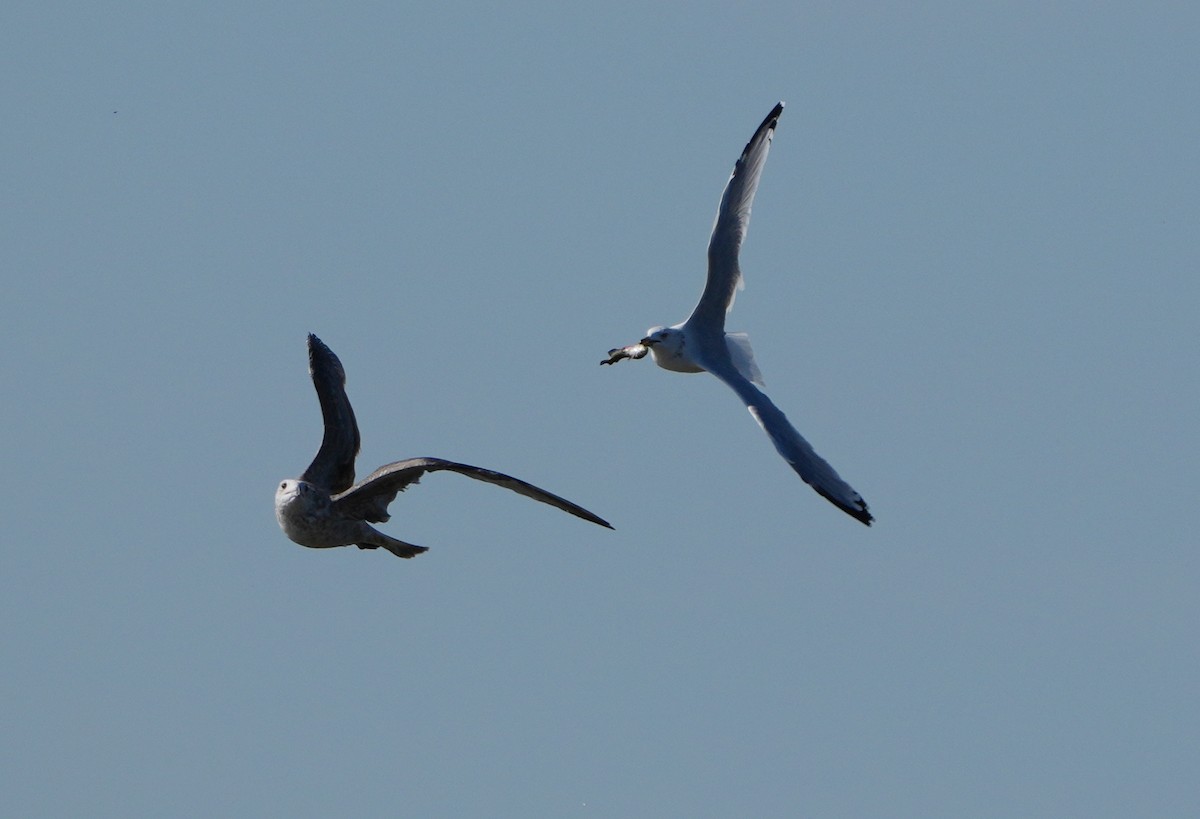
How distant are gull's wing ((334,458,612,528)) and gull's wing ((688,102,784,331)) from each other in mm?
4544

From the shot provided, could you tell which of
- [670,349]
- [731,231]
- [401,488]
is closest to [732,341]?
[670,349]

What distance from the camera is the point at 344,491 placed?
64.0 feet

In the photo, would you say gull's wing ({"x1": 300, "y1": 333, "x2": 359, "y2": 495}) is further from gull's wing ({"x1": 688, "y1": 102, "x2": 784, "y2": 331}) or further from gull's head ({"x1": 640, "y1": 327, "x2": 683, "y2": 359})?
gull's wing ({"x1": 688, "y1": 102, "x2": 784, "y2": 331})

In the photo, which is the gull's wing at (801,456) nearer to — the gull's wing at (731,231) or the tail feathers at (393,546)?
the gull's wing at (731,231)

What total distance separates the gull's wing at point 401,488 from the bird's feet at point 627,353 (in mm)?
3805

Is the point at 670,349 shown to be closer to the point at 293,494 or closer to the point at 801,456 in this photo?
the point at 801,456

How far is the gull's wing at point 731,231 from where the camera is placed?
2188 cm

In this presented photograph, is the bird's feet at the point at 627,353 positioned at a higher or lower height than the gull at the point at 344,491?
higher

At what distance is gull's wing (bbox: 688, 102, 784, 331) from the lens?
2188 cm

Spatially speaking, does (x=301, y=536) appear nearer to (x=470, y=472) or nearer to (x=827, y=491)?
(x=470, y=472)

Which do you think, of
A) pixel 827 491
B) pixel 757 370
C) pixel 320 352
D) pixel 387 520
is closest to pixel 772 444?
pixel 827 491

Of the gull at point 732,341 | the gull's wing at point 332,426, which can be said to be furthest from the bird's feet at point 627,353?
the gull's wing at point 332,426

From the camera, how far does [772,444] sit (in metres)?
18.7

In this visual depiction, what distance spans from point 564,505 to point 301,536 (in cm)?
312
